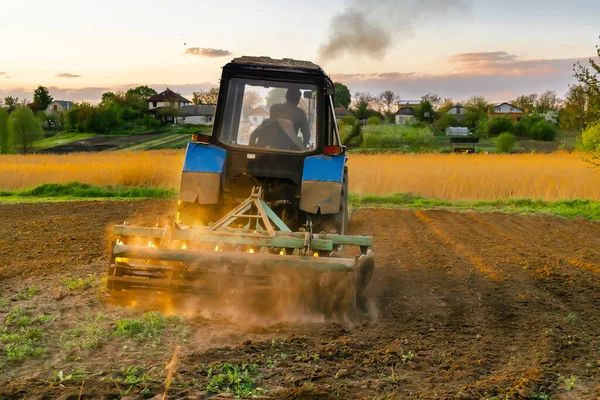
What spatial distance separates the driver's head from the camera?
21.6 feet

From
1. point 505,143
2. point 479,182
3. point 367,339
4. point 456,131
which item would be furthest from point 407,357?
point 456,131

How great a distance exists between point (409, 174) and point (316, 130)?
13.3m

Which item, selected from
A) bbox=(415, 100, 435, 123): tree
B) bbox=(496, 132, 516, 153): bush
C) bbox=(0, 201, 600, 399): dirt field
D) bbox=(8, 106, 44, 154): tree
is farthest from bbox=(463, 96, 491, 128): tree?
bbox=(0, 201, 600, 399): dirt field

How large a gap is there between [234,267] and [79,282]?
2175 millimetres

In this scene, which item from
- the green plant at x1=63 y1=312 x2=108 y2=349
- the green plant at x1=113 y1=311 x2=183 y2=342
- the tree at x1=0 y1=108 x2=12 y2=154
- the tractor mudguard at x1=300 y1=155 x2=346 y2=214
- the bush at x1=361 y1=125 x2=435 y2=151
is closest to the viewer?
the green plant at x1=63 y1=312 x2=108 y2=349

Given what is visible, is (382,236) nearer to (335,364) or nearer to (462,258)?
(462,258)

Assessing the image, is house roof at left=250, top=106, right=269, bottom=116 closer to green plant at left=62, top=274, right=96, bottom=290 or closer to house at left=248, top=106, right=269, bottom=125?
house at left=248, top=106, right=269, bottom=125

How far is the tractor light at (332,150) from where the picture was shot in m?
6.31

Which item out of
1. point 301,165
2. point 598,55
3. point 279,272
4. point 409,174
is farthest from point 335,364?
point 409,174

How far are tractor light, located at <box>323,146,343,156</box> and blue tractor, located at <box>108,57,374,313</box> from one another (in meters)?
0.01

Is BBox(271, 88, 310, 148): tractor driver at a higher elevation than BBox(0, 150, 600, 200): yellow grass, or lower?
higher

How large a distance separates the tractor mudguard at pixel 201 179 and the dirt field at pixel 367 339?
4.07 ft

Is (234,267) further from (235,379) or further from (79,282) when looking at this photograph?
(79,282)

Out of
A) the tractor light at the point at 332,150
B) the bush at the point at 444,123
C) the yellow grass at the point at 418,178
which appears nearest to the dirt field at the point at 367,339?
the tractor light at the point at 332,150
